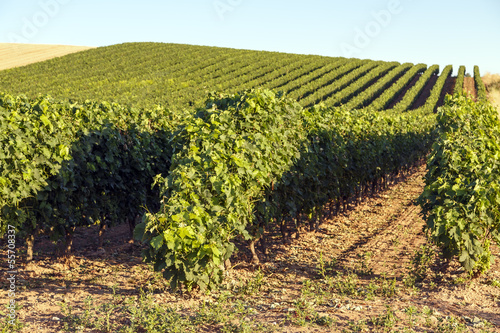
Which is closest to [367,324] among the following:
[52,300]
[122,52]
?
[52,300]

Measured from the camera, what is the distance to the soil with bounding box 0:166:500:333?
5.23 metres

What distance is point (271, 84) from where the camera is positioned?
159 ft

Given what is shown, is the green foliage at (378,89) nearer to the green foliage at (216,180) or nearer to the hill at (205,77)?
the hill at (205,77)

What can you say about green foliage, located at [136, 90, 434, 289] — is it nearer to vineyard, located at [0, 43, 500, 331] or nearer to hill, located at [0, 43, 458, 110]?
vineyard, located at [0, 43, 500, 331]

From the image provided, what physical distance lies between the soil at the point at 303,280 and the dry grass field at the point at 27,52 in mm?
52461

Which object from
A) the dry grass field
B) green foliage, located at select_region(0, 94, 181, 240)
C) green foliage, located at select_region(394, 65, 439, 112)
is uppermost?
the dry grass field

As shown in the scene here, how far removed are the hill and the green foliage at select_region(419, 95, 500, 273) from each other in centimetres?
2922

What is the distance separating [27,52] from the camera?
2447 inches

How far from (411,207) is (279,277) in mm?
7841

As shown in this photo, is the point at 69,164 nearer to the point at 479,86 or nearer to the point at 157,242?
the point at 157,242

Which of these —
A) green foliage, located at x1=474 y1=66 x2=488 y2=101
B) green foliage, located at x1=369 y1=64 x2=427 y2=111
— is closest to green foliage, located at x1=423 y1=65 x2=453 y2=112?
green foliage, located at x1=369 y1=64 x2=427 y2=111

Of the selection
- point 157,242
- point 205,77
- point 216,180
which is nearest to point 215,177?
point 216,180

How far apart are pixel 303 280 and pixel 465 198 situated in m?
2.89

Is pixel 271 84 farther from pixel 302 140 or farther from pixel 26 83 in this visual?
pixel 302 140
